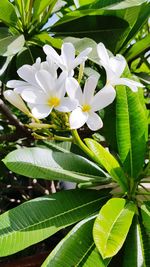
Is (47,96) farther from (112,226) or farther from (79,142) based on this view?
(112,226)

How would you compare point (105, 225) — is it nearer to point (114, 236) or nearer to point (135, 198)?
point (114, 236)

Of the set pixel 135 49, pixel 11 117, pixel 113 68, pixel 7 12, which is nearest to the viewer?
pixel 113 68

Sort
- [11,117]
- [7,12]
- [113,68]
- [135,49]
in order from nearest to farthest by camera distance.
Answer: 1. [113,68]
2. [7,12]
3. [11,117]
4. [135,49]

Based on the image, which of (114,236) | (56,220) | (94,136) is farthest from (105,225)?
(94,136)

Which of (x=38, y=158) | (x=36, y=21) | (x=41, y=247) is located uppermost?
(x=36, y=21)

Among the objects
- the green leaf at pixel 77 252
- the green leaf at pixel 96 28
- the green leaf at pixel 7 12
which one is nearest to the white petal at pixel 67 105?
the green leaf at pixel 77 252

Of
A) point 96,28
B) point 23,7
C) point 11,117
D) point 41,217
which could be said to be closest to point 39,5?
point 23,7

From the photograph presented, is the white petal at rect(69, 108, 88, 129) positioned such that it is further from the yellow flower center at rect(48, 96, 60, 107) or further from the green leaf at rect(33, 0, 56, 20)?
the green leaf at rect(33, 0, 56, 20)
